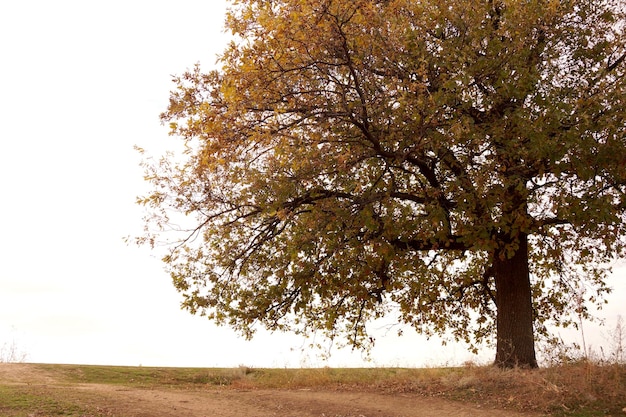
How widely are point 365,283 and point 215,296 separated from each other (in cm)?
423

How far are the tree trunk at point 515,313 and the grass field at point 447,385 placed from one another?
764 millimetres

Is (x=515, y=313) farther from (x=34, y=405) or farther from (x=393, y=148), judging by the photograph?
(x=34, y=405)

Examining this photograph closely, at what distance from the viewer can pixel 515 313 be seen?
15.3 meters

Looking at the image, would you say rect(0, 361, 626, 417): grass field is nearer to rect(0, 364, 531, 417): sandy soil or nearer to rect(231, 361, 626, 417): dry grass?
rect(231, 361, 626, 417): dry grass

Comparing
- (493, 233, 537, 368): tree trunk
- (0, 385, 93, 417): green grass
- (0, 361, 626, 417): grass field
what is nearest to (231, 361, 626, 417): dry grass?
(0, 361, 626, 417): grass field

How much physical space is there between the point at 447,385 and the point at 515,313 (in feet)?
9.03

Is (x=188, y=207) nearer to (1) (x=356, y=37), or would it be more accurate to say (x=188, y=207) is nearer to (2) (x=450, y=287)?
(1) (x=356, y=37)

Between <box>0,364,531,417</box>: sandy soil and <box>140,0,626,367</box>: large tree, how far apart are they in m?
2.23

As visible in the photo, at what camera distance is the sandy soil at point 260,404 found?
1209 cm

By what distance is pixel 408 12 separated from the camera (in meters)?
12.8

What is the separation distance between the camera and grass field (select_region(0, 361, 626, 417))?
1189 centimetres

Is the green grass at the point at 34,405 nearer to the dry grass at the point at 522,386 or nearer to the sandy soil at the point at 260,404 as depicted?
the sandy soil at the point at 260,404

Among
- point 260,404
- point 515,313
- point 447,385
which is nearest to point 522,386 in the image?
point 447,385

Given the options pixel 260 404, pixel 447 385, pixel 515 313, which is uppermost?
pixel 515 313
